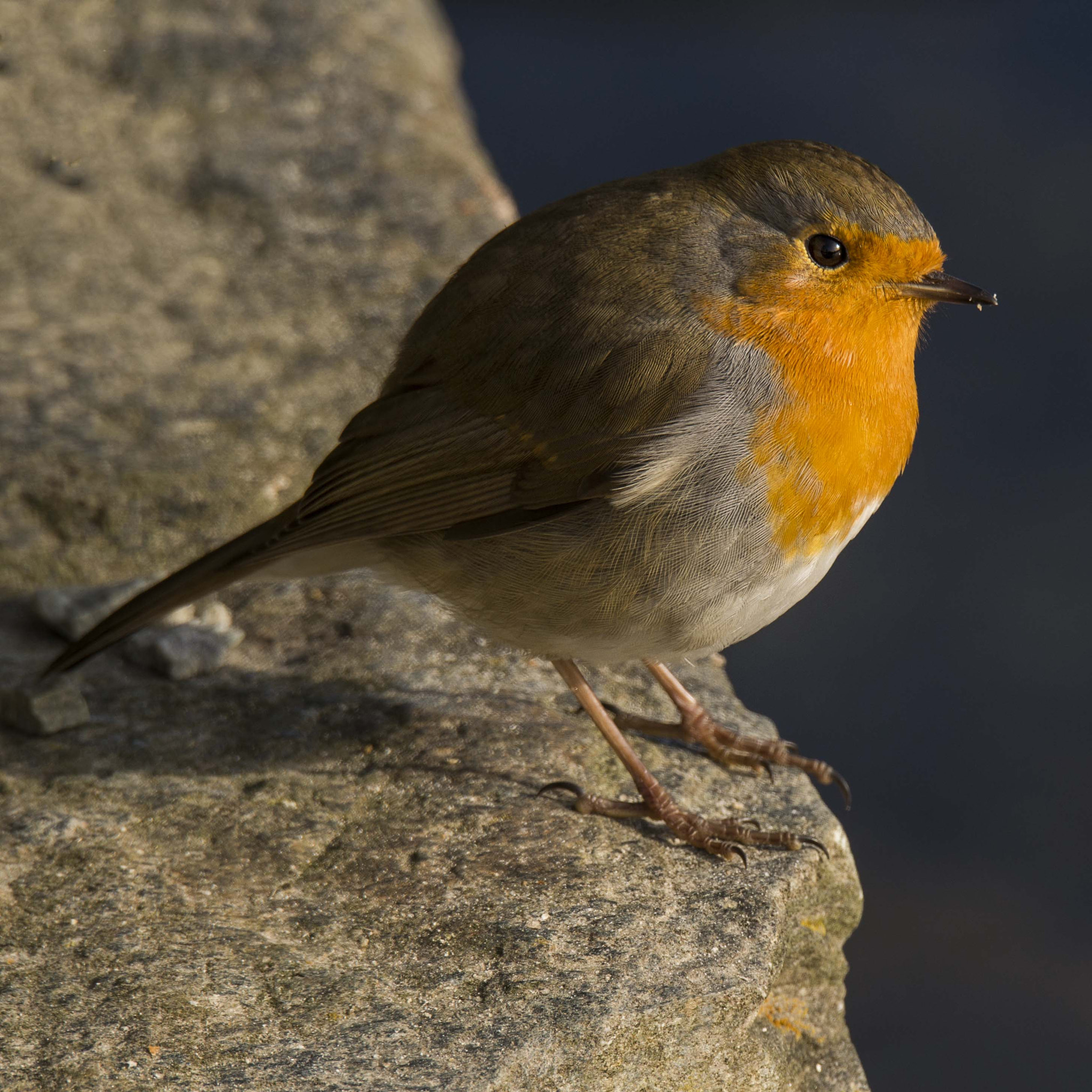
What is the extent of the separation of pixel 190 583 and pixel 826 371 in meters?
1.37

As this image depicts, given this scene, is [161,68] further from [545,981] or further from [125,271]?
[545,981]

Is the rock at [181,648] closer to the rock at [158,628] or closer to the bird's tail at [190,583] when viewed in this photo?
the rock at [158,628]

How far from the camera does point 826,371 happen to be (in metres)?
2.57

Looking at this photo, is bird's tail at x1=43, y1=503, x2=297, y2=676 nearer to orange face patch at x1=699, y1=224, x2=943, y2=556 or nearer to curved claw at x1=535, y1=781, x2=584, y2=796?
curved claw at x1=535, y1=781, x2=584, y2=796

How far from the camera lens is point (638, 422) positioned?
256 centimetres

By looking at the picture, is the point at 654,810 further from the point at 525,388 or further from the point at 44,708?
the point at 44,708

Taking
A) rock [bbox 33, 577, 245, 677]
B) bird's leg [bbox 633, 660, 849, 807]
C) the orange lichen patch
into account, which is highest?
rock [bbox 33, 577, 245, 677]

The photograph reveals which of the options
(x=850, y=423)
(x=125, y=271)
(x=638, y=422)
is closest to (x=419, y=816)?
(x=638, y=422)

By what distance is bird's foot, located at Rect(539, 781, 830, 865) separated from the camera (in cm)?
273

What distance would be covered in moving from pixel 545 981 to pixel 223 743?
0.98 m

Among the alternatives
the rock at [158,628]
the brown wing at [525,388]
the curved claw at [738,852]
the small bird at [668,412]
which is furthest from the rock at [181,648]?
the curved claw at [738,852]

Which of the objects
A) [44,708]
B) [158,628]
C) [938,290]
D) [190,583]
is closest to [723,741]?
[938,290]

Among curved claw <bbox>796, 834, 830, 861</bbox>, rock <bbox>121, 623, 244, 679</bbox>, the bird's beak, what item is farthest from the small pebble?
the bird's beak

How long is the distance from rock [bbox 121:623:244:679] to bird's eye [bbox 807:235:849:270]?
1.58 metres
